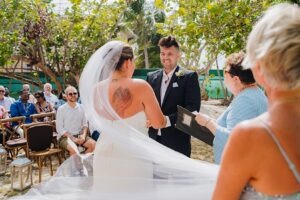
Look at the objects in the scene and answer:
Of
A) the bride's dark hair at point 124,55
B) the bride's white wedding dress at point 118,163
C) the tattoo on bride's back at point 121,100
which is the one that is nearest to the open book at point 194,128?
the bride's white wedding dress at point 118,163

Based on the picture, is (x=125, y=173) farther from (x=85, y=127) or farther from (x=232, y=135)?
(x=85, y=127)

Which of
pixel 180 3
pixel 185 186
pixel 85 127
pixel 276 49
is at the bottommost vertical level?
pixel 85 127

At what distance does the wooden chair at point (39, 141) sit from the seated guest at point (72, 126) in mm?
223

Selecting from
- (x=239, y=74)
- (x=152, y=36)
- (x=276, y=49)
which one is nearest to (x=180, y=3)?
→ (x=239, y=74)

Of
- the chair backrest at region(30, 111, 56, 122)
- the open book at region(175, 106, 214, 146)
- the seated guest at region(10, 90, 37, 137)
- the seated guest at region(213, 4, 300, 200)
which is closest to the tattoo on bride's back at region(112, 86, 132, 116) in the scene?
the open book at region(175, 106, 214, 146)

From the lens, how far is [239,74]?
2322 millimetres

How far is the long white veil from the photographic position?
5.87ft

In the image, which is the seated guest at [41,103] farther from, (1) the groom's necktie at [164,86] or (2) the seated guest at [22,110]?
(1) the groom's necktie at [164,86]

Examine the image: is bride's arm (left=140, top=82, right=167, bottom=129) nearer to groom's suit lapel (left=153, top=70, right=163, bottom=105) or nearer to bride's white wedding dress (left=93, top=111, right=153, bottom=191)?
bride's white wedding dress (left=93, top=111, right=153, bottom=191)

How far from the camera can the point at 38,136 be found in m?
5.50

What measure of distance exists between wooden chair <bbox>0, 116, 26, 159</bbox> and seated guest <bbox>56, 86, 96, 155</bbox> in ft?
3.23

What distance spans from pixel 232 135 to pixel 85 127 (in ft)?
17.0

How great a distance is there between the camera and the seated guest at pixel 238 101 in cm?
221

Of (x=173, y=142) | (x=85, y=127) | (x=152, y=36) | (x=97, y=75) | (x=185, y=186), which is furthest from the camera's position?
(x=152, y=36)
